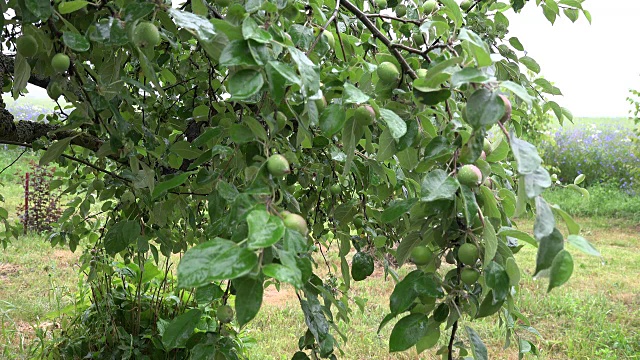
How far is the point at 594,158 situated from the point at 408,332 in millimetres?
9939

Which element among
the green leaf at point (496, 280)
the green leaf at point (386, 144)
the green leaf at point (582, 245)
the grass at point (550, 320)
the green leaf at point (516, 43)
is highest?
the green leaf at point (516, 43)

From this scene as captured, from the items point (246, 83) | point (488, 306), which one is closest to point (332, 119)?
point (246, 83)

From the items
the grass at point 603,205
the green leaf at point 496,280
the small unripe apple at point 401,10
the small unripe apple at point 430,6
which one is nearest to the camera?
the green leaf at point 496,280

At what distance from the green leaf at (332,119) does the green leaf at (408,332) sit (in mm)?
307

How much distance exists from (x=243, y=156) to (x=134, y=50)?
241 millimetres

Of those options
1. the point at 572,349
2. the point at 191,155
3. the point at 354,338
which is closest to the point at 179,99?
the point at 191,155

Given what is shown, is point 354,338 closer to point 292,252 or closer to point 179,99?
point 179,99

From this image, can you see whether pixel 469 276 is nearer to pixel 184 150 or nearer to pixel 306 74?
pixel 306 74

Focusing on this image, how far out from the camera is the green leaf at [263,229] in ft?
1.58

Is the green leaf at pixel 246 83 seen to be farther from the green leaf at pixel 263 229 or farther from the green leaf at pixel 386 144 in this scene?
the green leaf at pixel 386 144

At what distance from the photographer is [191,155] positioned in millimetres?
1219

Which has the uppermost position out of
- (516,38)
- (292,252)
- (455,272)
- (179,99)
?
(516,38)

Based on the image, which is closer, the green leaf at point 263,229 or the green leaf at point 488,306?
the green leaf at point 263,229

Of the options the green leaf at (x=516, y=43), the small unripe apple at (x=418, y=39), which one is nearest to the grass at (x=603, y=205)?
the green leaf at (x=516, y=43)
